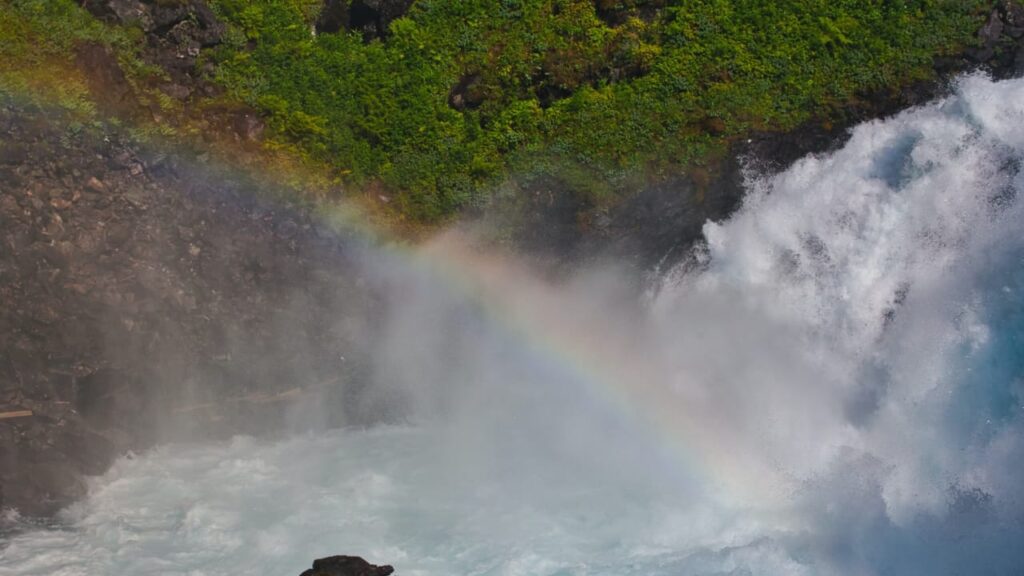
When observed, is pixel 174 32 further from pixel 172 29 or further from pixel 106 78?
pixel 106 78

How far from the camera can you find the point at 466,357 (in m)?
20.3

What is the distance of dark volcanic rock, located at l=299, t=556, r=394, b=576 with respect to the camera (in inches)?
508

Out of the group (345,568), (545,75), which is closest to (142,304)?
(345,568)

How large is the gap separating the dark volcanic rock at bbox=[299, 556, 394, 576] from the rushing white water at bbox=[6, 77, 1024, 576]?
8.78 feet

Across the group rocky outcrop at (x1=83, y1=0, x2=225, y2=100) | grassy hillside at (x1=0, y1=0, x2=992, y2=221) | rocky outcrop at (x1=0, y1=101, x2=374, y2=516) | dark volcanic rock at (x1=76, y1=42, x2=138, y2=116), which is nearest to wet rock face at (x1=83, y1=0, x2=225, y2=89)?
rocky outcrop at (x1=83, y1=0, x2=225, y2=100)

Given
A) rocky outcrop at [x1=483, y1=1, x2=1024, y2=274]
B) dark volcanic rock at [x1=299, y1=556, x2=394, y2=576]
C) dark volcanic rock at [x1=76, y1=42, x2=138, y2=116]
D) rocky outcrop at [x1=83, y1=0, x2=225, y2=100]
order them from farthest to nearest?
rocky outcrop at [x1=83, y1=0, x2=225, y2=100]
dark volcanic rock at [x1=76, y1=42, x2=138, y2=116]
rocky outcrop at [x1=483, y1=1, x2=1024, y2=274]
dark volcanic rock at [x1=299, y1=556, x2=394, y2=576]

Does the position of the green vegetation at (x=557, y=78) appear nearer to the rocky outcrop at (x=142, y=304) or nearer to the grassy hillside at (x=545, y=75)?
the grassy hillside at (x=545, y=75)

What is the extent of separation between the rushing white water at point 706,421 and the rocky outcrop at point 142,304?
708 mm

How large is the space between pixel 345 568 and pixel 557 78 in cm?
1173

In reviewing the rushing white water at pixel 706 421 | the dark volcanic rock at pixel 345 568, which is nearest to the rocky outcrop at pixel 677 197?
the rushing white water at pixel 706 421

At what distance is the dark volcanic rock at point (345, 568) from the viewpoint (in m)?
Answer: 12.9

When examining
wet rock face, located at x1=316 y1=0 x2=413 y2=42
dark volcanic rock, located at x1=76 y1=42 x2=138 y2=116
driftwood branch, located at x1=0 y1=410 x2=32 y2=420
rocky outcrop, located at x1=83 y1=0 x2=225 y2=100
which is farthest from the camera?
wet rock face, located at x1=316 y1=0 x2=413 y2=42

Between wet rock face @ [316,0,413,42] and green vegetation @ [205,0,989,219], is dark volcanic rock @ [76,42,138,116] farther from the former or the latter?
wet rock face @ [316,0,413,42]

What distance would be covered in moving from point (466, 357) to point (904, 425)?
806cm
